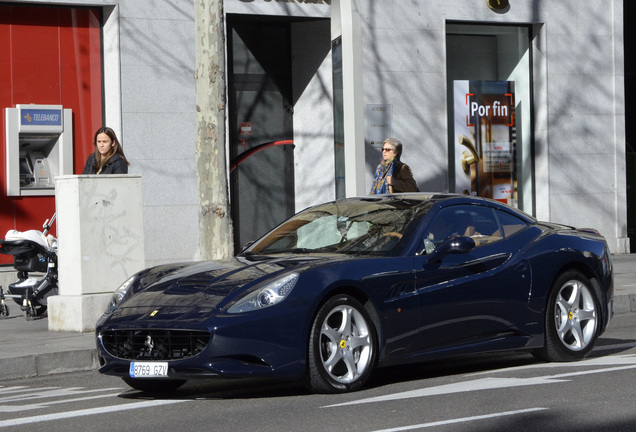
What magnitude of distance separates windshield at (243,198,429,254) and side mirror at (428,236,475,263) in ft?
0.86

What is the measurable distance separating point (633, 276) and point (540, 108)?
175 inches

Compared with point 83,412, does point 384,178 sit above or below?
above

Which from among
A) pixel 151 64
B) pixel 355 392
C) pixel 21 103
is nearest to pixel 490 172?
pixel 151 64

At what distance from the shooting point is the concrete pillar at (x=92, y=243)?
11125 millimetres

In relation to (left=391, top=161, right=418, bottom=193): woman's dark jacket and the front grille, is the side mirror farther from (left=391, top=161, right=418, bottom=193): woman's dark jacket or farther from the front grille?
(left=391, top=161, right=418, bottom=193): woman's dark jacket

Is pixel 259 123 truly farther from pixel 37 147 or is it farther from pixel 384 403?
pixel 384 403

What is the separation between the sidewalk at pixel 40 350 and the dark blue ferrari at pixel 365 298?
1810 mm

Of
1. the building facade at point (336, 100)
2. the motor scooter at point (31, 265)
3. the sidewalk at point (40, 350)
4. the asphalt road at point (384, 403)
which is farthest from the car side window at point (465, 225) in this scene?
the motor scooter at point (31, 265)

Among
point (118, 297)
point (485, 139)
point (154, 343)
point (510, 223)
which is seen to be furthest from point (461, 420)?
point (485, 139)

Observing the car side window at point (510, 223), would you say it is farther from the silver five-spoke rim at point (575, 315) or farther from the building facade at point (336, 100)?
the building facade at point (336, 100)

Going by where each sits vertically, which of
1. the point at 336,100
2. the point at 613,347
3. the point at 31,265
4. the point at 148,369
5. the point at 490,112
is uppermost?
the point at 336,100

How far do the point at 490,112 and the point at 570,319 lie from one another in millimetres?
11055

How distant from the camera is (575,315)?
8.77 metres

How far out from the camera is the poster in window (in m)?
19.2
